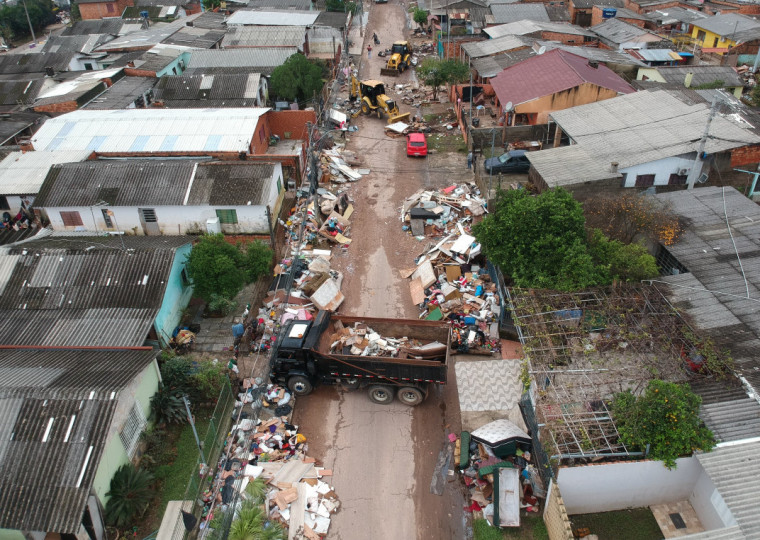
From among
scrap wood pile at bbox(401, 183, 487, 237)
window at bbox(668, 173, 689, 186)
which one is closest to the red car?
scrap wood pile at bbox(401, 183, 487, 237)

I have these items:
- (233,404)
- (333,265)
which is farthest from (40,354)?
(333,265)

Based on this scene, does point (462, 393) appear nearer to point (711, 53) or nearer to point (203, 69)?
point (203, 69)

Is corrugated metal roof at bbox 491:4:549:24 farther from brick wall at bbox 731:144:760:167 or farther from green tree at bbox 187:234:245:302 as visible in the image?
green tree at bbox 187:234:245:302

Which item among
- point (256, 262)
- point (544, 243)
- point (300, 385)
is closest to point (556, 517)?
point (300, 385)

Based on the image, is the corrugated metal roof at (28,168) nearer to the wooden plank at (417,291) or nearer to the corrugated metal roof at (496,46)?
the wooden plank at (417,291)

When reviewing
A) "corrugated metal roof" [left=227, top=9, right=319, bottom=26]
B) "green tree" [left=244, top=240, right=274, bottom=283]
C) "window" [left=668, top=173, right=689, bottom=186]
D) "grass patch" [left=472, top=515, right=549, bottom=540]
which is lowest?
"grass patch" [left=472, top=515, right=549, bottom=540]

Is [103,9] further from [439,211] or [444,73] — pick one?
[439,211]
